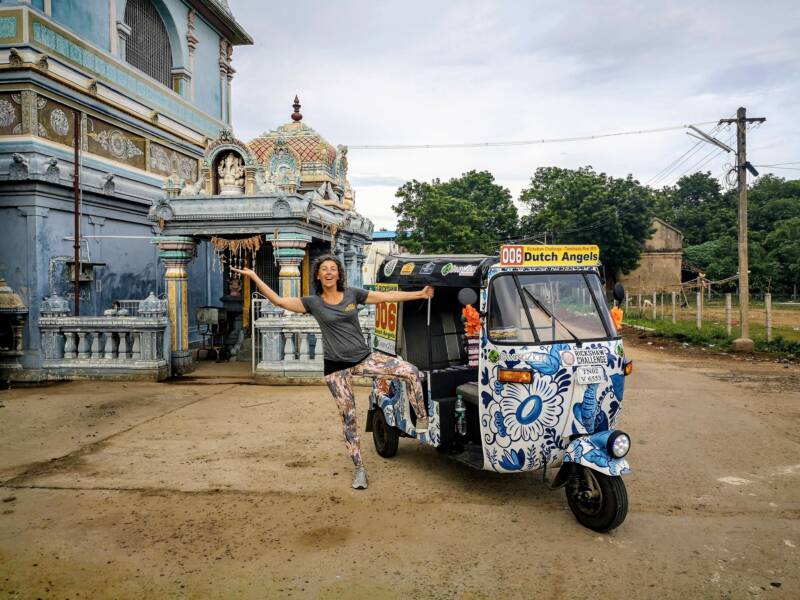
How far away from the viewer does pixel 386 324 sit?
20.8 feet

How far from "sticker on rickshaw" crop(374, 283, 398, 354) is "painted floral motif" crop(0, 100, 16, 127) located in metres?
9.82

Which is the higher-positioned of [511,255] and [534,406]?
[511,255]

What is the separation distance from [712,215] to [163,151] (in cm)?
4804

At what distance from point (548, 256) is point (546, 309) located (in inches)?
17.3

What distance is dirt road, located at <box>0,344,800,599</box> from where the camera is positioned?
3.62 metres

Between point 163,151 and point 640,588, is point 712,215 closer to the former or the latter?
point 163,151

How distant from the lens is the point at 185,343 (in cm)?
1241

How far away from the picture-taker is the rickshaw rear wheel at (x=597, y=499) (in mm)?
4148

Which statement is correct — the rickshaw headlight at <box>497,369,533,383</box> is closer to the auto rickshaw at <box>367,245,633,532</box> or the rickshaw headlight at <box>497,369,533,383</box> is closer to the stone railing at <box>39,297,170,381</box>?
the auto rickshaw at <box>367,245,633,532</box>

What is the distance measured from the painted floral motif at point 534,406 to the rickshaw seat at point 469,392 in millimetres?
580

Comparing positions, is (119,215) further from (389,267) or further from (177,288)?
(389,267)

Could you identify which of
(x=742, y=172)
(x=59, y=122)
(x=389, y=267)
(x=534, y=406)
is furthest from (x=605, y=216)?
(x=534, y=406)

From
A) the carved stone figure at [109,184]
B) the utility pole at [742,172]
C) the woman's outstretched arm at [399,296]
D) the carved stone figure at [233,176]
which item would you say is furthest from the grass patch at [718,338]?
the carved stone figure at [109,184]

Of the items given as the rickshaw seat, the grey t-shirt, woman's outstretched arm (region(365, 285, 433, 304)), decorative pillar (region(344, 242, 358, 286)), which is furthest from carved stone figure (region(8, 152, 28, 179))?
the rickshaw seat
